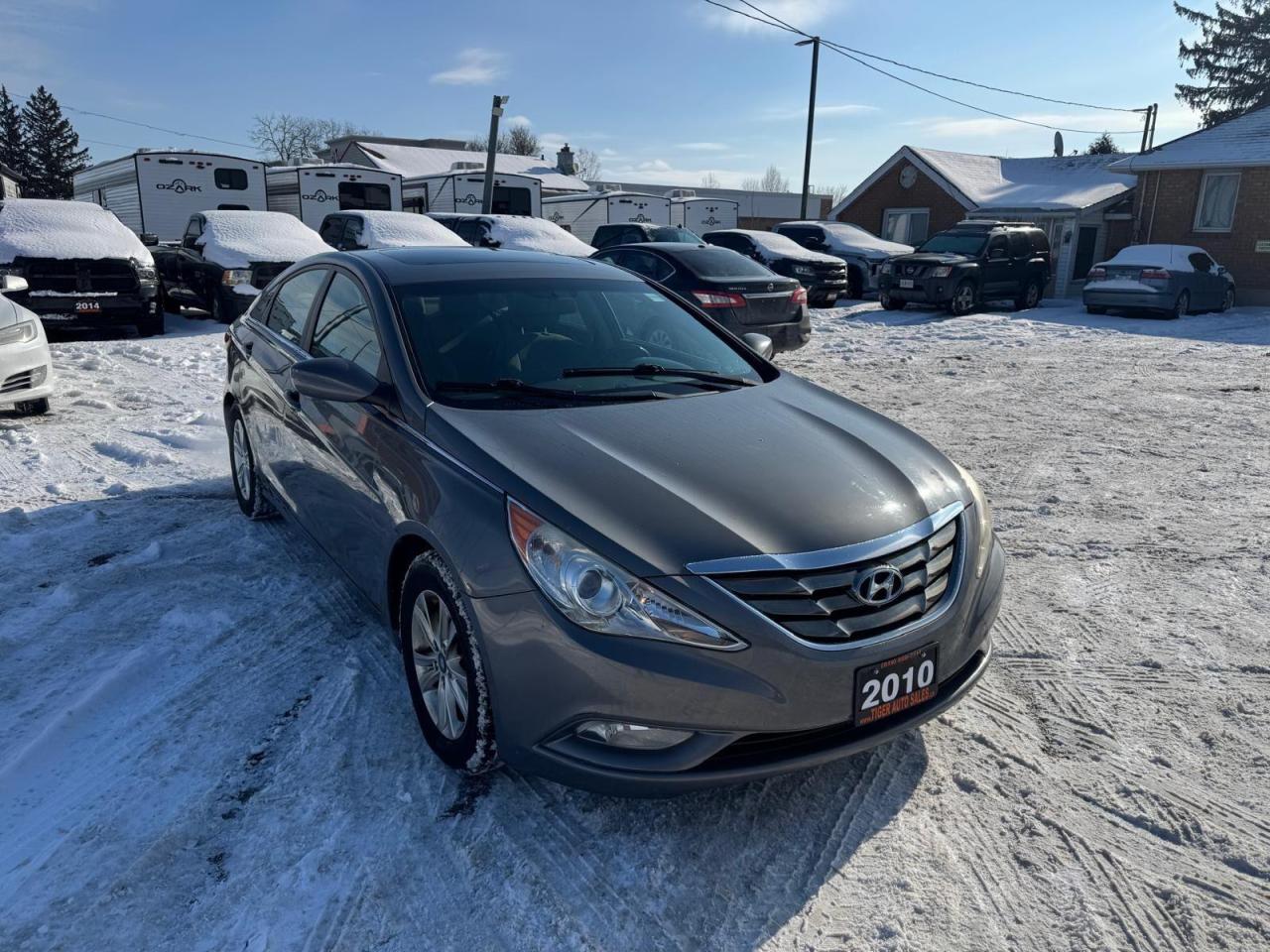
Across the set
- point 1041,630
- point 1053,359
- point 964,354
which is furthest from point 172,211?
point 1041,630

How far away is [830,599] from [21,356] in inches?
275

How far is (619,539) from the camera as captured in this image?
2.36 meters

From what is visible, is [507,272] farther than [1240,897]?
Yes

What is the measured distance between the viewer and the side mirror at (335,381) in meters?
3.16

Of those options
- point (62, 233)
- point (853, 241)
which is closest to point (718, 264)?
point (62, 233)

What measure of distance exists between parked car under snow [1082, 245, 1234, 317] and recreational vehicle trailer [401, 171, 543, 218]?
14.4 metres

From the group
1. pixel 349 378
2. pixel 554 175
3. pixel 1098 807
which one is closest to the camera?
pixel 1098 807

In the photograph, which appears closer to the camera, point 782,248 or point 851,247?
point 782,248

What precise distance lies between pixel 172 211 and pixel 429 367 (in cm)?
1834

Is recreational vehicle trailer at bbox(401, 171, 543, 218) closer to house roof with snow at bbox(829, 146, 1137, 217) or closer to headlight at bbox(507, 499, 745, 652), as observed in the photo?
house roof with snow at bbox(829, 146, 1137, 217)

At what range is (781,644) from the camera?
7.47 feet

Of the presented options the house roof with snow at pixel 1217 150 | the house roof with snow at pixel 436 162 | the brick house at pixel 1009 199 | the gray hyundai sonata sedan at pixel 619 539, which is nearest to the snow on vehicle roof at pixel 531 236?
the gray hyundai sonata sedan at pixel 619 539

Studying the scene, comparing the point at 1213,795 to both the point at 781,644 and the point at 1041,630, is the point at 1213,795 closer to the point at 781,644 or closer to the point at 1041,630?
the point at 1041,630

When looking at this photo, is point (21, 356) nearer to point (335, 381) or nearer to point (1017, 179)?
point (335, 381)
